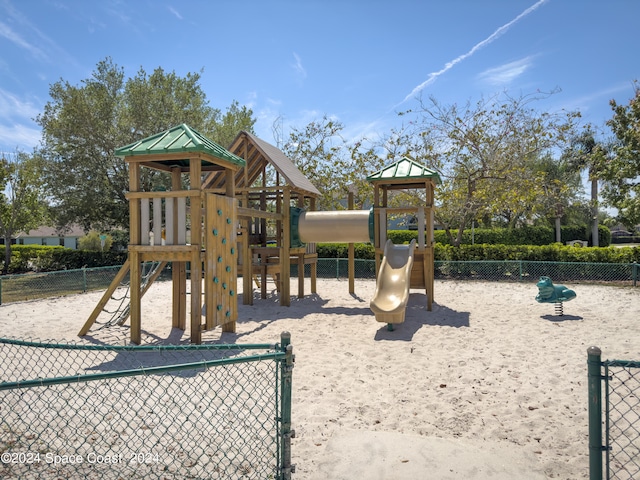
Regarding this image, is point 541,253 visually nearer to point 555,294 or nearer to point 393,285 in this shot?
point 555,294

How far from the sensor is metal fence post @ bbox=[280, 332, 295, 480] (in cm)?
286

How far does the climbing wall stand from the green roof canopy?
4093mm

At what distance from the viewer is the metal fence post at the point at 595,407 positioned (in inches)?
103

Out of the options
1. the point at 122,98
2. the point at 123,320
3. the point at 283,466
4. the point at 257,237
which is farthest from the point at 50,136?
the point at 283,466

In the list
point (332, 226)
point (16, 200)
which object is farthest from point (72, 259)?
point (332, 226)

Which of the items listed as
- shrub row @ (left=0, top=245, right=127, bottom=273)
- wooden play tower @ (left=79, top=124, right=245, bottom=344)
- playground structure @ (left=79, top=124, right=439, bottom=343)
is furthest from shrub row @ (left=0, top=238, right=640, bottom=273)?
wooden play tower @ (left=79, top=124, right=245, bottom=344)

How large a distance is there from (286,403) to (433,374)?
3.52 m

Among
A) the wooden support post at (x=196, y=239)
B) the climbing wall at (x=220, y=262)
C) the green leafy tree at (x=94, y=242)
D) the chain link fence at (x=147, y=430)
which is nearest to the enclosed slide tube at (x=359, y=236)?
the climbing wall at (x=220, y=262)

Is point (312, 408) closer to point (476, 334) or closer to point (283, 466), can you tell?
point (283, 466)

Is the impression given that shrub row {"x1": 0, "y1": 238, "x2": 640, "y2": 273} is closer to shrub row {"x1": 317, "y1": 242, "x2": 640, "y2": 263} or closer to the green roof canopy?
shrub row {"x1": 317, "y1": 242, "x2": 640, "y2": 263}

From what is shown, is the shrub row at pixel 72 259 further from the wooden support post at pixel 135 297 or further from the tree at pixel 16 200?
the wooden support post at pixel 135 297

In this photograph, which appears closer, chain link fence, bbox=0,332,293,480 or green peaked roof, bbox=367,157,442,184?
chain link fence, bbox=0,332,293,480

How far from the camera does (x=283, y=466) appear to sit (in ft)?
9.59

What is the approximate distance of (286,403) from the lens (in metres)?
2.88
